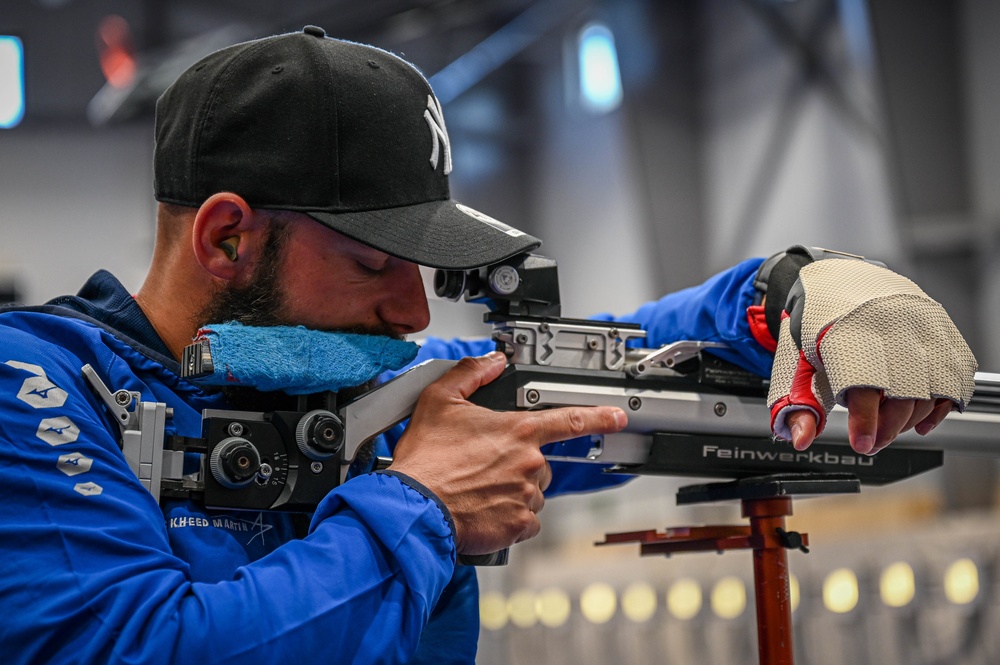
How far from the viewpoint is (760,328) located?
141 centimetres

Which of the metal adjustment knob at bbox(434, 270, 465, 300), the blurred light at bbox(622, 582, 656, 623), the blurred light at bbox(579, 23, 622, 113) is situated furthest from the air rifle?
the blurred light at bbox(579, 23, 622, 113)

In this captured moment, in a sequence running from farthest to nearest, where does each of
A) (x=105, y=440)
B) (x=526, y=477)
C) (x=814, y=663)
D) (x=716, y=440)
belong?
(x=814, y=663)
(x=716, y=440)
(x=526, y=477)
(x=105, y=440)

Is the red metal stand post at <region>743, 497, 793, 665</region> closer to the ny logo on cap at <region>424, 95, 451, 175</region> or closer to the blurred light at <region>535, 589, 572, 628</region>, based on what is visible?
the ny logo on cap at <region>424, 95, 451, 175</region>

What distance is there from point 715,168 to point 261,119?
4.55 metres

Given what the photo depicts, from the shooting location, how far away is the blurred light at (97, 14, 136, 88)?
17.8ft

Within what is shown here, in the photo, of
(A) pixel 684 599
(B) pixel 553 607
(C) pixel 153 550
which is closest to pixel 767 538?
(C) pixel 153 550

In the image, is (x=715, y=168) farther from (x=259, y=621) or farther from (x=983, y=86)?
(x=259, y=621)

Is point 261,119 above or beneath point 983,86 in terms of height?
beneath

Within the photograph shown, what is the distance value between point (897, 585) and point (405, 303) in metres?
2.23

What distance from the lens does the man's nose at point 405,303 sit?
1.32 m

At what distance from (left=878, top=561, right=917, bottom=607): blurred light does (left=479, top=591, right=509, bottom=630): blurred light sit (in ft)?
5.21

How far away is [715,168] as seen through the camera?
552 centimetres

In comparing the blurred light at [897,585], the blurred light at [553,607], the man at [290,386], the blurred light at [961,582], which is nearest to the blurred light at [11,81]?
the blurred light at [553,607]

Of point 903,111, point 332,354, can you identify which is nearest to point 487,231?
point 332,354
